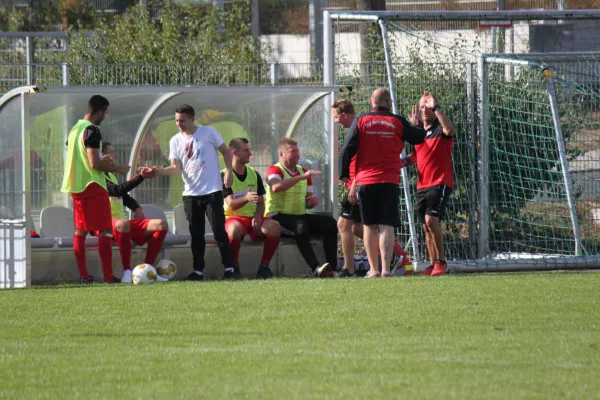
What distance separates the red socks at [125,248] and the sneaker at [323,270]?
204 cm

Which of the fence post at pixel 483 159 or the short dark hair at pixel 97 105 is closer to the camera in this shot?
the short dark hair at pixel 97 105

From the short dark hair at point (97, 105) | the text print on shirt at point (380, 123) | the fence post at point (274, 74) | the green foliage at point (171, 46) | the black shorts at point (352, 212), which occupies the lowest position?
the black shorts at point (352, 212)

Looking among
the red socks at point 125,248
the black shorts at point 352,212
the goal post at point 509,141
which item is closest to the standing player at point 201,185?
the red socks at point 125,248

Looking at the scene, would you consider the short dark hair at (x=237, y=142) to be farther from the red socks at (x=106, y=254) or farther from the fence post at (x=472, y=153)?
the fence post at (x=472, y=153)

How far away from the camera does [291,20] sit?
3891 centimetres

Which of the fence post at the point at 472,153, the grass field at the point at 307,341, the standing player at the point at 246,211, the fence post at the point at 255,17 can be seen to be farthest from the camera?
the fence post at the point at 255,17

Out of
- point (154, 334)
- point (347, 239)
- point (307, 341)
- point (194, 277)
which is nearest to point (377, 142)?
point (347, 239)

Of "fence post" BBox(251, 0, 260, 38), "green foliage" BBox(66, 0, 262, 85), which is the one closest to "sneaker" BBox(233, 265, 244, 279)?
"green foliage" BBox(66, 0, 262, 85)

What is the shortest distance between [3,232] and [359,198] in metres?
3.71

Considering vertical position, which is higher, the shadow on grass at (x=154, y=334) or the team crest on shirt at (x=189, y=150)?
the team crest on shirt at (x=189, y=150)

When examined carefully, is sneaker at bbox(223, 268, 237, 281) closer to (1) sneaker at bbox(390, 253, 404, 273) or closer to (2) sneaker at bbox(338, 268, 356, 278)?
(2) sneaker at bbox(338, 268, 356, 278)

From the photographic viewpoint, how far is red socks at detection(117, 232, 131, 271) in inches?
464

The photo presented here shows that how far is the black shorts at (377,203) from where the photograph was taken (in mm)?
11414

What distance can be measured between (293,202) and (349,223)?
0.80m
